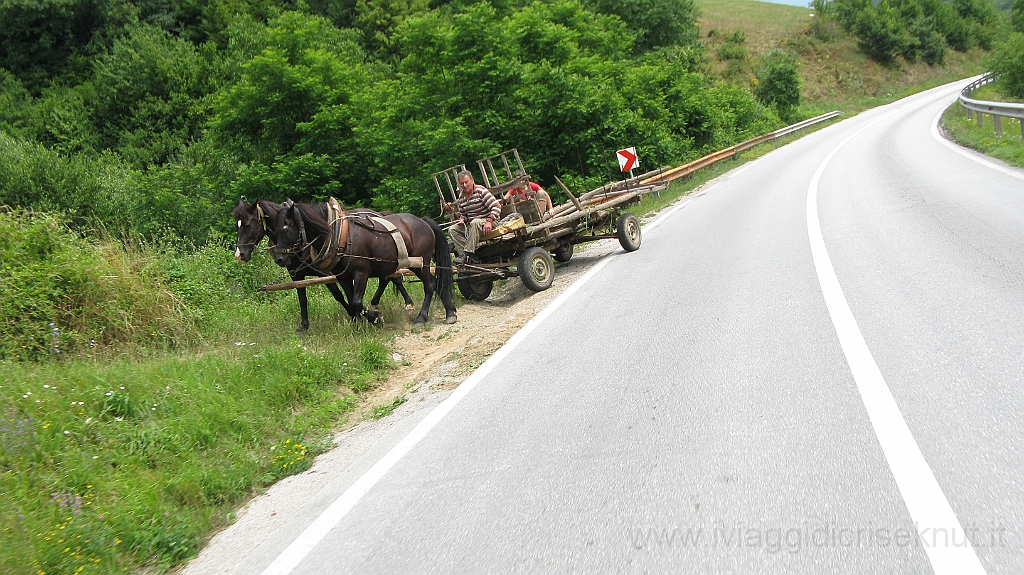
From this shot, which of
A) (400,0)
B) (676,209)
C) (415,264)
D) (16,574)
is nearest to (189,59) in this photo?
(400,0)

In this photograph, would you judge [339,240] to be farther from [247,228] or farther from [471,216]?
[471,216]

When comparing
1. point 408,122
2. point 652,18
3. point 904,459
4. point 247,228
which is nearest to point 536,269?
point 247,228

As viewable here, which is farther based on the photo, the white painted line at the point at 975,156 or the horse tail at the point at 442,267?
the white painted line at the point at 975,156

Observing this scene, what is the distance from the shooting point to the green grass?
16359 millimetres

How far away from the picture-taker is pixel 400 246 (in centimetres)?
1062

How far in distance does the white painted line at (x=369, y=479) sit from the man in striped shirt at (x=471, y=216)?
3.28 m

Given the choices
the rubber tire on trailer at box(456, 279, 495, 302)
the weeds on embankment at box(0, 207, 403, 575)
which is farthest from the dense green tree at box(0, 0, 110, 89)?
the rubber tire on trailer at box(456, 279, 495, 302)

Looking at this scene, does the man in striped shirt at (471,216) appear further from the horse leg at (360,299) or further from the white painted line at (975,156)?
the white painted line at (975,156)

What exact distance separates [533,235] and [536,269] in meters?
0.69

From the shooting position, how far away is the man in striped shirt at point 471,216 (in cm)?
1124

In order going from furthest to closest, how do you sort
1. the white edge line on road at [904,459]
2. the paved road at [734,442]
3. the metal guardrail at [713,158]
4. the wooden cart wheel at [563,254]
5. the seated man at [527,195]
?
the metal guardrail at [713,158]
the wooden cart wheel at [563,254]
the seated man at [527,195]
the paved road at [734,442]
the white edge line on road at [904,459]

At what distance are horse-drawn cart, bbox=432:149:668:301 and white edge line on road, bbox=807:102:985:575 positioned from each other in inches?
202

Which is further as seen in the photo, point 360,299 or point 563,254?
point 563,254

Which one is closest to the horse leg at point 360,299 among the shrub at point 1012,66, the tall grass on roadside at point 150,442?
the tall grass on roadside at point 150,442
